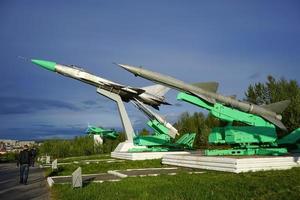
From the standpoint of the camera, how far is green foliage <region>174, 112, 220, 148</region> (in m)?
35.3

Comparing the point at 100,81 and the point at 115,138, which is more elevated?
the point at 100,81

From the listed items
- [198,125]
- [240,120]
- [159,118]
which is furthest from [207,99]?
[198,125]

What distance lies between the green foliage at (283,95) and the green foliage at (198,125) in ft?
18.0

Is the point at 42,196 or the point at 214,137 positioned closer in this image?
the point at 42,196

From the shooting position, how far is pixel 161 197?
8430mm

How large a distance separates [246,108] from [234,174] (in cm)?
493

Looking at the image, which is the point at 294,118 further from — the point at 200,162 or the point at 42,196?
the point at 42,196

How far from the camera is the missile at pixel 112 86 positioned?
24.9 meters

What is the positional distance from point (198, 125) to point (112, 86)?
1653cm

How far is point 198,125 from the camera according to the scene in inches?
1539

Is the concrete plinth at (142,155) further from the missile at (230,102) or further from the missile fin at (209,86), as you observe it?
the missile fin at (209,86)

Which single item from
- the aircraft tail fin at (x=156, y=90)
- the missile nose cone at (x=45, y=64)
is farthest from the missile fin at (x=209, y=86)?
the missile nose cone at (x=45, y=64)

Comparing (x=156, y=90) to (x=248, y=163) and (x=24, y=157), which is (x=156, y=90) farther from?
(x=248, y=163)

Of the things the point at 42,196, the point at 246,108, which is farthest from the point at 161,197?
the point at 246,108
